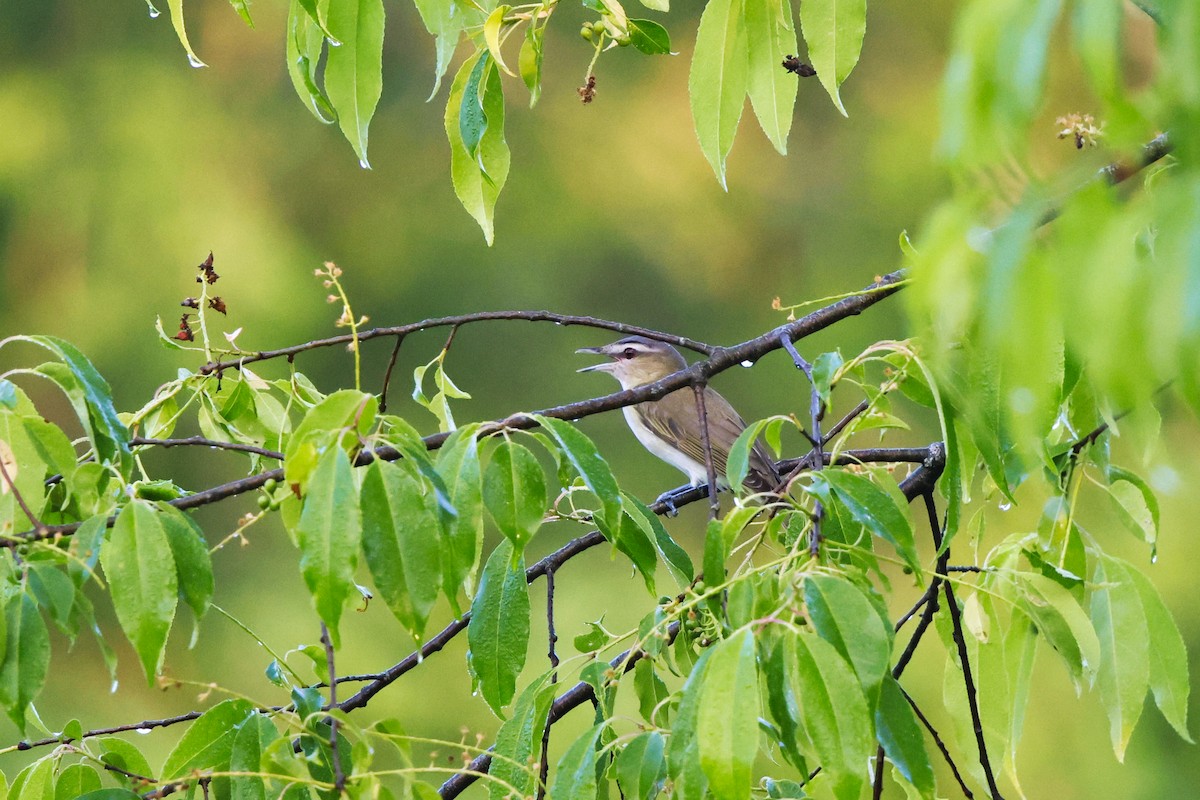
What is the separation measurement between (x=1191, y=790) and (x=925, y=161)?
2.72 m

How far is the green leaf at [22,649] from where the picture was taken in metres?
1.14

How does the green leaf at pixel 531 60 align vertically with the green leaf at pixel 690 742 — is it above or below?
above

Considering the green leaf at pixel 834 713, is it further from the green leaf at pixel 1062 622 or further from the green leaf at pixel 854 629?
the green leaf at pixel 1062 622

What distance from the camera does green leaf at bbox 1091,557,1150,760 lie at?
142 centimetres

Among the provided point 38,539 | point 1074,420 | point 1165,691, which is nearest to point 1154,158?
point 1074,420

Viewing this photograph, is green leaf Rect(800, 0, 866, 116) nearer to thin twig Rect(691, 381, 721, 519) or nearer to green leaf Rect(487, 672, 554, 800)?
thin twig Rect(691, 381, 721, 519)

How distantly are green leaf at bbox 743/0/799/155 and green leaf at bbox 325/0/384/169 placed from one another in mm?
402

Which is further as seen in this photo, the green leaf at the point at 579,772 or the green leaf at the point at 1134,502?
the green leaf at the point at 1134,502

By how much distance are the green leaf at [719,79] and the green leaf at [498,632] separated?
499 millimetres

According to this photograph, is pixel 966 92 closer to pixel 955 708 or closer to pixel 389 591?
pixel 389 591

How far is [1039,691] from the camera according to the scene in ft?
15.6

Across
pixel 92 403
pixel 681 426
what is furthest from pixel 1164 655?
pixel 681 426

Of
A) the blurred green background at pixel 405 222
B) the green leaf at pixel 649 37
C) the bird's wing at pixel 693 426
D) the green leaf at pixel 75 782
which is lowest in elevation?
the green leaf at pixel 75 782

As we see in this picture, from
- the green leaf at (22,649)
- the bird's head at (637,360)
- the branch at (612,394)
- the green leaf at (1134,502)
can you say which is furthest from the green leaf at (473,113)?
the bird's head at (637,360)
